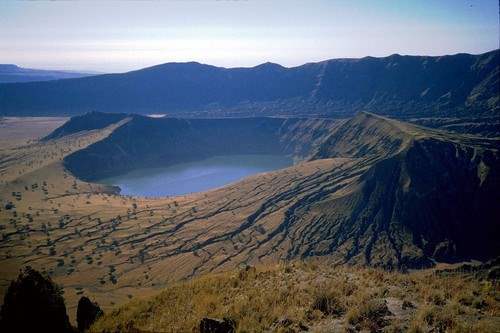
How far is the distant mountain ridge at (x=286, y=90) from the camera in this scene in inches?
5428

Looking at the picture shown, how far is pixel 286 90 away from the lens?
172 metres

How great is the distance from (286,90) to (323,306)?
164519 millimetres

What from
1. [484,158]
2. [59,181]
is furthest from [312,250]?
[59,181]

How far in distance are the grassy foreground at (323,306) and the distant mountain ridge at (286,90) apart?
12003 centimetres

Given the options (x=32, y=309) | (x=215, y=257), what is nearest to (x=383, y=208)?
(x=215, y=257)

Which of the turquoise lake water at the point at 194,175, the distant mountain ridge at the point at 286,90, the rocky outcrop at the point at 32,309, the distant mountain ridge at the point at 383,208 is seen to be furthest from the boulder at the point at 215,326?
the distant mountain ridge at the point at 286,90

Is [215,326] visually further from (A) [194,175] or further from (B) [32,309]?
→ (A) [194,175]

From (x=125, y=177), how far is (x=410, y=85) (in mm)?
104773

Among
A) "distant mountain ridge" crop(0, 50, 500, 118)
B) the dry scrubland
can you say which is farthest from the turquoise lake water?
"distant mountain ridge" crop(0, 50, 500, 118)

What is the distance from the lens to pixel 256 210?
58000mm

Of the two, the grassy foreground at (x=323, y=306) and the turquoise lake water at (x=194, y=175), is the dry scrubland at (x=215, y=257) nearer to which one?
the grassy foreground at (x=323, y=306)

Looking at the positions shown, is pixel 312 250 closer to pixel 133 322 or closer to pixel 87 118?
pixel 133 322

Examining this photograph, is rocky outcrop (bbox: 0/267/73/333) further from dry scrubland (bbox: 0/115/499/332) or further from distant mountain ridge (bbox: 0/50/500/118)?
distant mountain ridge (bbox: 0/50/500/118)

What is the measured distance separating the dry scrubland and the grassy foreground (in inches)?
1.5
